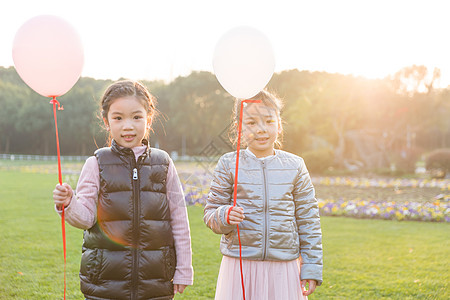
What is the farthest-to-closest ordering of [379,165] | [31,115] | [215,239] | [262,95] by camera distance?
[31,115]
[379,165]
[215,239]
[262,95]

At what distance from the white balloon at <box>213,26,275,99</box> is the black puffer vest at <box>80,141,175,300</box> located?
1.95ft

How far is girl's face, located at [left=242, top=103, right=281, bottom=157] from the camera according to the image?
2.15m

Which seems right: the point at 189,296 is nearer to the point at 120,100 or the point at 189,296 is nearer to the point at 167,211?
the point at 167,211

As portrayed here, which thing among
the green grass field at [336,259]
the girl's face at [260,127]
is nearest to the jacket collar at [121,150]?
the girl's face at [260,127]

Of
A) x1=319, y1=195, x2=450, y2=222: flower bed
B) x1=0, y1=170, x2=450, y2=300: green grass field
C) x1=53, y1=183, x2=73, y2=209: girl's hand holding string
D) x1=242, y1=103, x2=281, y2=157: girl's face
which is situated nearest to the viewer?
x1=53, y1=183, x2=73, y2=209: girl's hand holding string

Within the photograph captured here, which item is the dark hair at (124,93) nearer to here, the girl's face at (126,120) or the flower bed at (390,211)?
the girl's face at (126,120)

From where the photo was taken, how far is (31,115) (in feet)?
106

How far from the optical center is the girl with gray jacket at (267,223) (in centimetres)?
207

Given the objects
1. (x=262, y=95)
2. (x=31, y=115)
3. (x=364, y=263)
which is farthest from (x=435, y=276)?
(x=31, y=115)

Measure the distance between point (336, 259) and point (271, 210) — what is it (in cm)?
293

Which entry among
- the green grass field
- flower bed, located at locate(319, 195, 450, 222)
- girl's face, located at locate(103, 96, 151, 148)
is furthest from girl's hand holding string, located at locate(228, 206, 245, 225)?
flower bed, located at locate(319, 195, 450, 222)

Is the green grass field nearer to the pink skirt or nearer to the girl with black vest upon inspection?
the pink skirt

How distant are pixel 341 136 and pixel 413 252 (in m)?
12.9

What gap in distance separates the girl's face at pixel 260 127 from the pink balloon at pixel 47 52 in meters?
0.90
